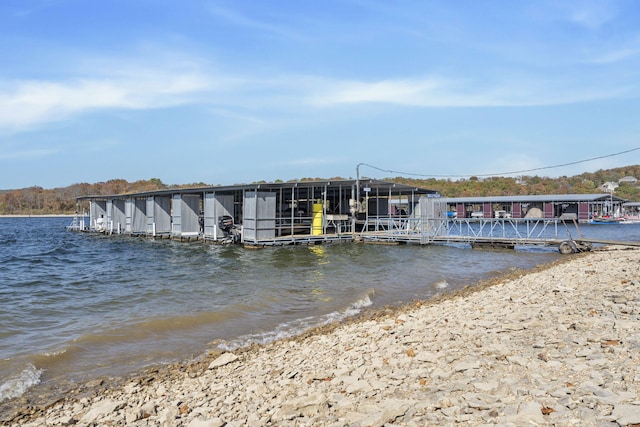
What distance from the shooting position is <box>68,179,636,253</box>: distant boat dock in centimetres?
2820

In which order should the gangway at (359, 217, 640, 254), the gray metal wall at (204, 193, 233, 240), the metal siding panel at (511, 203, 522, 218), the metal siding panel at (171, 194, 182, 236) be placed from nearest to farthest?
the gangway at (359, 217, 640, 254), the gray metal wall at (204, 193, 233, 240), the metal siding panel at (171, 194, 182, 236), the metal siding panel at (511, 203, 522, 218)

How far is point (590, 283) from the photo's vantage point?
11.3 m

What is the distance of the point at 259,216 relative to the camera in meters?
28.2

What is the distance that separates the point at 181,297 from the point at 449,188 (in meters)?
89.4

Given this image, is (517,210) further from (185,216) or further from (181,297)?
(181,297)

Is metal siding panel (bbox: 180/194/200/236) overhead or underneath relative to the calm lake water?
overhead

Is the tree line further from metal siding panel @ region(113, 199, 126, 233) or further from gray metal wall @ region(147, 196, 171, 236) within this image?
gray metal wall @ region(147, 196, 171, 236)

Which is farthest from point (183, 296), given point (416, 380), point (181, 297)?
point (416, 380)

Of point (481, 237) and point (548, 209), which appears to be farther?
point (548, 209)

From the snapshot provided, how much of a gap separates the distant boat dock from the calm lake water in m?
1.87

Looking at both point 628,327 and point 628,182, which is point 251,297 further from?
Answer: point 628,182

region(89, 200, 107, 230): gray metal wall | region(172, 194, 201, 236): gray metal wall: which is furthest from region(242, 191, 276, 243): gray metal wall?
region(89, 200, 107, 230): gray metal wall

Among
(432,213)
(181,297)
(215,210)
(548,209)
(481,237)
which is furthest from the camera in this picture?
(548,209)

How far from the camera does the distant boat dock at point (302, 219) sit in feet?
92.5
